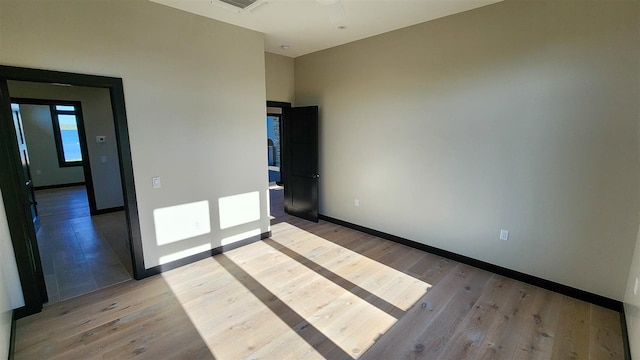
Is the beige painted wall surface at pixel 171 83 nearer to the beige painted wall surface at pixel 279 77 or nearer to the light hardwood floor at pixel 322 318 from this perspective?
the light hardwood floor at pixel 322 318

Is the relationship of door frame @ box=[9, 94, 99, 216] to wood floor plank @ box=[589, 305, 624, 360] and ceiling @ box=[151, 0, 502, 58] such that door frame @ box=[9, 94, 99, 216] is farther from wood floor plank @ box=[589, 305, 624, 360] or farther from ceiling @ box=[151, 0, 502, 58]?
Answer: wood floor plank @ box=[589, 305, 624, 360]

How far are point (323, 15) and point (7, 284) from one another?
3951 millimetres

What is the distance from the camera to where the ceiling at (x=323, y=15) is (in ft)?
9.40

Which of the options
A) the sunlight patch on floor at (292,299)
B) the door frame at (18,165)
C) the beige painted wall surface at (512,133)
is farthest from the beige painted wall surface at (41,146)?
the beige painted wall surface at (512,133)

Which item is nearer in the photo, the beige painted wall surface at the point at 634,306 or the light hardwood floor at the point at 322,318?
the beige painted wall surface at the point at 634,306

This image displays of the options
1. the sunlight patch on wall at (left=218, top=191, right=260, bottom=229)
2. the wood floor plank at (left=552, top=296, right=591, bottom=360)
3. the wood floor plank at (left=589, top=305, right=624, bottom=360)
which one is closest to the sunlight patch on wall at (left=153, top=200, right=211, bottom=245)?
the sunlight patch on wall at (left=218, top=191, right=260, bottom=229)

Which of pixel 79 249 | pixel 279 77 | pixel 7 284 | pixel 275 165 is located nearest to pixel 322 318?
pixel 7 284

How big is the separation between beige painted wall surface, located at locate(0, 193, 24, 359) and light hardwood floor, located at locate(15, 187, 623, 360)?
20 cm

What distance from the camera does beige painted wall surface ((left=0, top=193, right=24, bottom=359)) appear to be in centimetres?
200

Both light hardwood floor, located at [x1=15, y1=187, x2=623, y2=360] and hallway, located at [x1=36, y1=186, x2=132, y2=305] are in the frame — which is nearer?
light hardwood floor, located at [x1=15, y1=187, x2=623, y2=360]

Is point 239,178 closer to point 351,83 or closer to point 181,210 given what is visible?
point 181,210

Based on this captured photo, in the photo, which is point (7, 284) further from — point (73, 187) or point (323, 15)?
point (73, 187)

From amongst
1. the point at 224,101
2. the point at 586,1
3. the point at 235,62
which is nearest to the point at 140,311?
the point at 224,101

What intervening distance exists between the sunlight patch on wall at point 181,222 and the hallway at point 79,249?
628 mm
